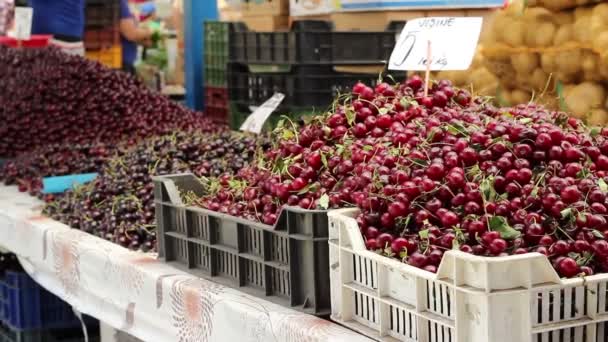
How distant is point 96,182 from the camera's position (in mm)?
3285

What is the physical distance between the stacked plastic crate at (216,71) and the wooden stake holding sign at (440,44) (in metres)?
2.53

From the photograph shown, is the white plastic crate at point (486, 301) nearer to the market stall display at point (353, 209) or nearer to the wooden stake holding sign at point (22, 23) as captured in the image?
the market stall display at point (353, 209)

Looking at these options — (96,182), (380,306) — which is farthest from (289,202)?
(96,182)

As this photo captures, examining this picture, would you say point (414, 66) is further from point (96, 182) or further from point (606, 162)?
point (96, 182)

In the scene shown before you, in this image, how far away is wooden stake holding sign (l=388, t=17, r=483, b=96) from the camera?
2.37m

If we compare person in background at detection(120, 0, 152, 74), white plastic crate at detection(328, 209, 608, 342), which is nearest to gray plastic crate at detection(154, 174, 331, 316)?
white plastic crate at detection(328, 209, 608, 342)

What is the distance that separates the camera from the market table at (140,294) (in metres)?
1.95

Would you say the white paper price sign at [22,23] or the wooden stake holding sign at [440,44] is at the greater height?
the white paper price sign at [22,23]

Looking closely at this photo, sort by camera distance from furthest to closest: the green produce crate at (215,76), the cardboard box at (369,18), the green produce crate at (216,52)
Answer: the green produce crate at (215,76)
the green produce crate at (216,52)
the cardboard box at (369,18)

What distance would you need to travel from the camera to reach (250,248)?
213 cm

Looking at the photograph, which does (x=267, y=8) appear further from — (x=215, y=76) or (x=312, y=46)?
(x=312, y=46)

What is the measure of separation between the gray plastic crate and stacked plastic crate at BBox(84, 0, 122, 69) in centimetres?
467

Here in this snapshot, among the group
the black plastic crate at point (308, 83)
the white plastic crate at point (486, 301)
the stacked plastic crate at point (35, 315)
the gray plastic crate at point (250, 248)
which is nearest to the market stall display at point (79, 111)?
the black plastic crate at point (308, 83)

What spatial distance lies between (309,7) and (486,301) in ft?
12.9
